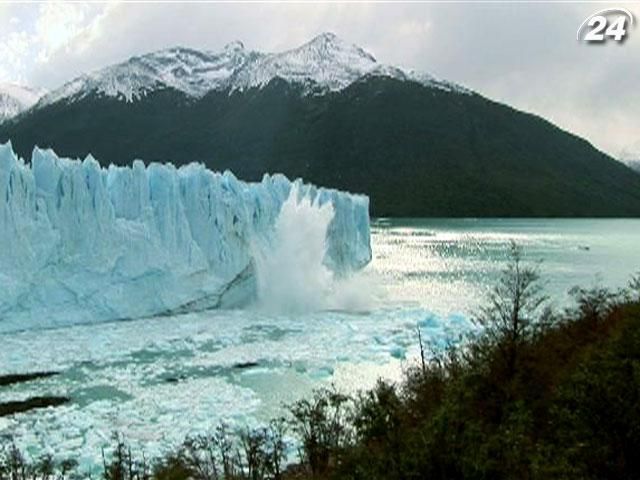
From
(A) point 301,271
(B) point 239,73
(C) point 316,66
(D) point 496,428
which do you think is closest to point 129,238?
(A) point 301,271

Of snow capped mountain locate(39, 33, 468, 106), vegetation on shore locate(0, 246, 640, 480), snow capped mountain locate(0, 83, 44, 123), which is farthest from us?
snow capped mountain locate(0, 83, 44, 123)

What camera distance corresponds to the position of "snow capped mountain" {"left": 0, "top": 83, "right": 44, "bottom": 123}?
540 feet

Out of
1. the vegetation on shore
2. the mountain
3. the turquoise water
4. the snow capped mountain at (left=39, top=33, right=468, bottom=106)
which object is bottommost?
the turquoise water

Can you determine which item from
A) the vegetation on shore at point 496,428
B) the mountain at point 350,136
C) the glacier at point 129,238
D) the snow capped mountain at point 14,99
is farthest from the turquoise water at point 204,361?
the snow capped mountain at point 14,99

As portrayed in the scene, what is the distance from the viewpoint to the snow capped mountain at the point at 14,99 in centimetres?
16462

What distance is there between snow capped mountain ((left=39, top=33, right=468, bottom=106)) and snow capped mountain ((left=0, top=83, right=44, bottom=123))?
3304 centimetres

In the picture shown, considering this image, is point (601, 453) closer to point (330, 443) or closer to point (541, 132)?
point (330, 443)

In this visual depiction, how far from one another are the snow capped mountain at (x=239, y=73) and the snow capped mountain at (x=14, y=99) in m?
33.0

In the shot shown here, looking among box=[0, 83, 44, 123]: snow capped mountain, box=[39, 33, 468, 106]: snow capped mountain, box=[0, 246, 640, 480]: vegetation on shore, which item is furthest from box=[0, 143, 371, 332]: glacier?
box=[0, 83, 44, 123]: snow capped mountain

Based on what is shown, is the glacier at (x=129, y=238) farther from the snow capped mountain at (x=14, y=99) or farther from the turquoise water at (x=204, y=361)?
the snow capped mountain at (x=14, y=99)

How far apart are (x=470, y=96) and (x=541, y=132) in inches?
543

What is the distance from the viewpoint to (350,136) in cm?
10994

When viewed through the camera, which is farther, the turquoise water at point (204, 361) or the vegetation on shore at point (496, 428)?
the turquoise water at point (204, 361)

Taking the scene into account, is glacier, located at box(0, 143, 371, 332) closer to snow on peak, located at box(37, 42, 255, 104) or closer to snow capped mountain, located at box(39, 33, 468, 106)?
snow capped mountain, located at box(39, 33, 468, 106)
